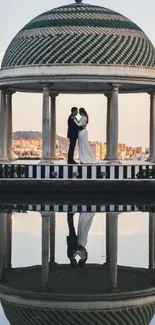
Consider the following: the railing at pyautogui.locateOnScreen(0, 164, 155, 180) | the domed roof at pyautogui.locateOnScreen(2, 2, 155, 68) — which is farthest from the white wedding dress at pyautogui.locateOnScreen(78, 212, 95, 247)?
the domed roof at pyautogui.locateOnScreen(2, 2, 155, 68)

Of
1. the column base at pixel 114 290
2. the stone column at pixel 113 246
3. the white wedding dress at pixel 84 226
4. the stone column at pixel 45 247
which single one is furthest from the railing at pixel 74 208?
the column base at pixel 114 290

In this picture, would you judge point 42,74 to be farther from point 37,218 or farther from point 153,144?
point 37,218

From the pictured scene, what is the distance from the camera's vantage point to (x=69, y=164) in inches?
1458

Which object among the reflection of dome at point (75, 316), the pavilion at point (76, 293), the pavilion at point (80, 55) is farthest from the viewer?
the pavilion at point (80, 55)

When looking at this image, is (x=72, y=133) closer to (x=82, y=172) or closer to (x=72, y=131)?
(x=72, y=131)

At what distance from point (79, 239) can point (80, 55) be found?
18.1 m

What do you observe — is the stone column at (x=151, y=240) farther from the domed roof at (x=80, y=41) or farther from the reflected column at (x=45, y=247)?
the domed roof at (x=80, y=41)

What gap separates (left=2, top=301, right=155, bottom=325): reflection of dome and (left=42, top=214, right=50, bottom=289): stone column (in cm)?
161

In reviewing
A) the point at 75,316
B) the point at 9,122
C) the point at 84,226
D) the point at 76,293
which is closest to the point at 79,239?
the point at 84,226

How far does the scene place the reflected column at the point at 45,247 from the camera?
51.3ft

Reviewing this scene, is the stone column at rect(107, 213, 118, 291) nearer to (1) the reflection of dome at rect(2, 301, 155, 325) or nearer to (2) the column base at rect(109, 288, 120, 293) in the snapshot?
(2) the column base at rect(109, 288, 120, 293)

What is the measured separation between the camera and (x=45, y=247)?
19250mm

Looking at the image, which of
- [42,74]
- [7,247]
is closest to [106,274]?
[7,247]

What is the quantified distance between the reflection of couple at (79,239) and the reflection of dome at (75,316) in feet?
12.3
